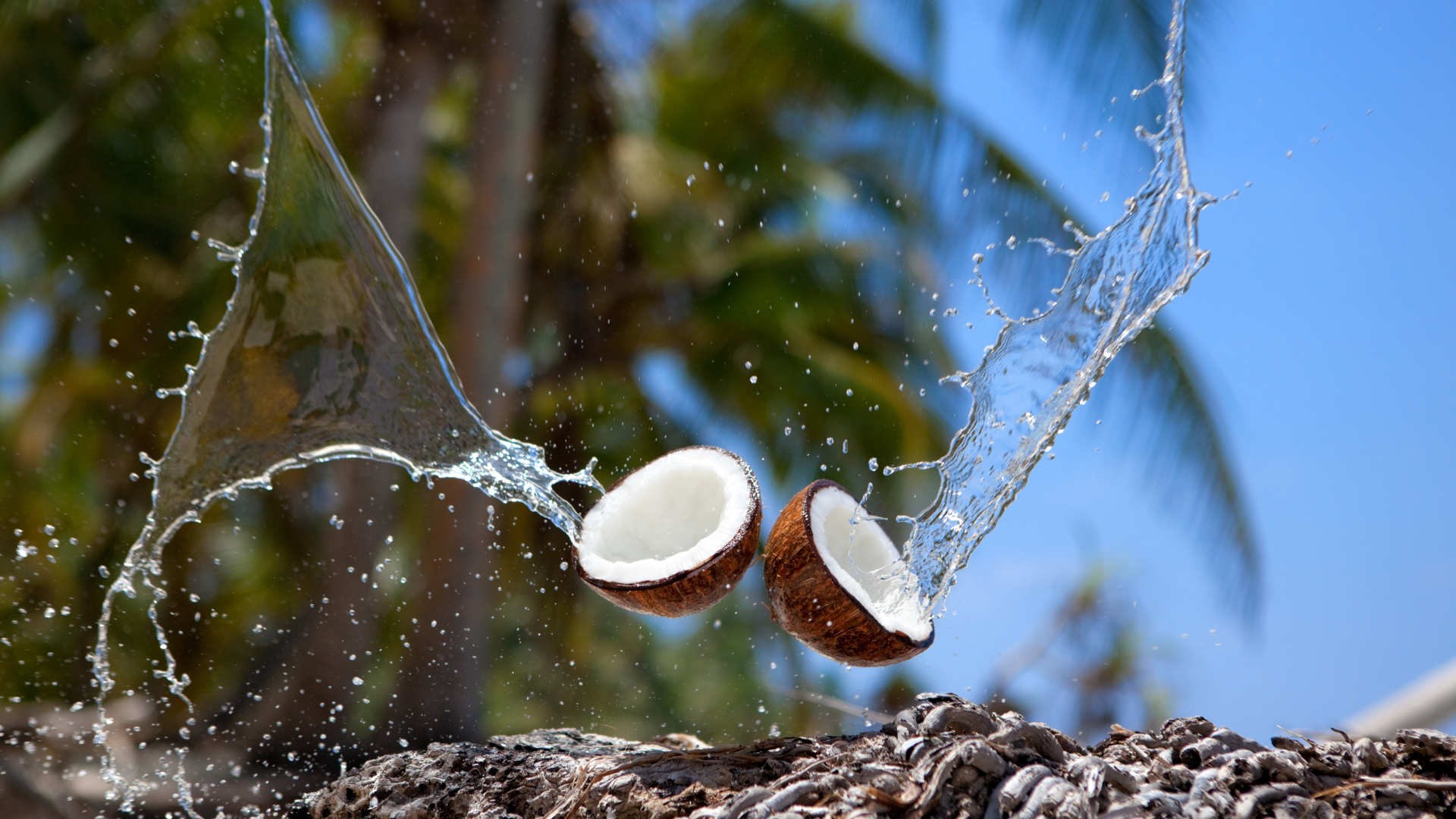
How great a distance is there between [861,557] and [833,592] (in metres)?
0.33

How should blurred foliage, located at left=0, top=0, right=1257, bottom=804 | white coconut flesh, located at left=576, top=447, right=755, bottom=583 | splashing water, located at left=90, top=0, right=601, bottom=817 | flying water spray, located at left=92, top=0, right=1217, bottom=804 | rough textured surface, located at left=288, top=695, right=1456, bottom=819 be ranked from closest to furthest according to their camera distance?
rough textured surface, located at left=288, top=695, right=1456, bottom=819 < white coconut flesh, located at left=576, top=447, right=755, bottom=583 < flying water spray, located at left=92, top=0, right=1217, bottom=804 < splashing water, located at left=90, top=0, right=601, bottom=817 < blurred foliage, located at left=0, top=0, right=1257, bottom=804

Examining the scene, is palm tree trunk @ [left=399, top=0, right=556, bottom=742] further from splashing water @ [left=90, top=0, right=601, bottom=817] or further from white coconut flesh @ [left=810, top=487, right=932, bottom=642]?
white coconut flesh @ [left=810, top=487, right=932, bottom=642]

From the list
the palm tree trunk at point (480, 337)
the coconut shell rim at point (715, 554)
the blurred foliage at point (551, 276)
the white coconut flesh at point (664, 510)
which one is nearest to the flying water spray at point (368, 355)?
the white coconut flesh at point (664, 510)

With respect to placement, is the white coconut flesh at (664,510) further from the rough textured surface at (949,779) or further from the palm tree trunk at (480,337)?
the palm tree trunk at (480,337)

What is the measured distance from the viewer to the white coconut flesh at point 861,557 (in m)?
2.10

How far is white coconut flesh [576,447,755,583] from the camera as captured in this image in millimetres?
2160

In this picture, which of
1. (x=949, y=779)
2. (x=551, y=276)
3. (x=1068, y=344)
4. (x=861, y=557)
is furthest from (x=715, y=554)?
(x=551, y=276)

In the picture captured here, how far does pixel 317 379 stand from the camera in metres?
2.78

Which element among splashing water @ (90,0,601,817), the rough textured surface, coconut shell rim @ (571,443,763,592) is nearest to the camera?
the rough textured surface

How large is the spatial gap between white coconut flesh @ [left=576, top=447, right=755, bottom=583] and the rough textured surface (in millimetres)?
416

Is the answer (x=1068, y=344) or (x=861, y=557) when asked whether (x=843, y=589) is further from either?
(x=1068, y=344)

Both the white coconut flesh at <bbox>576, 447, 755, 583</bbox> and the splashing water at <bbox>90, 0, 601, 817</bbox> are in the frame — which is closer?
the white coconut flesh at <bbox>576, 447, 755, 583</bbox>

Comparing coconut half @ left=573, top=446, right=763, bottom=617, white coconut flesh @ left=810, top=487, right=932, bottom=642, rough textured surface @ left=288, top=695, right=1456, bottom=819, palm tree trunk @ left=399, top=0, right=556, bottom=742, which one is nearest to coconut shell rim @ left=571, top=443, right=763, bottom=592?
coconut half @ left=573, top=446, right=763, bottom=617

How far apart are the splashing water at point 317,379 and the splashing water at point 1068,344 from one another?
104 cm
